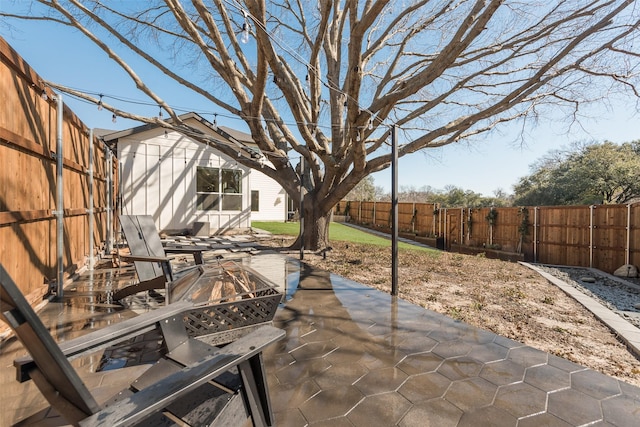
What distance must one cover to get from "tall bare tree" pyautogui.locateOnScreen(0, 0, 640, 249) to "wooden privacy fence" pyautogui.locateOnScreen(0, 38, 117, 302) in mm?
2793

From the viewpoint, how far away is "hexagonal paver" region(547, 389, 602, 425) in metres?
1.85

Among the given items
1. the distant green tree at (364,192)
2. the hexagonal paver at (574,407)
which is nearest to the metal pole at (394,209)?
the hexagonal paver at (574,407)

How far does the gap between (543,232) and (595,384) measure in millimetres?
10835

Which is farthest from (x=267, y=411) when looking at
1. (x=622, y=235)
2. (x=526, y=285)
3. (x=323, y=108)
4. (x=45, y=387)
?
(x=622, y=235)

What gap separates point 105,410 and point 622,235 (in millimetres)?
12209

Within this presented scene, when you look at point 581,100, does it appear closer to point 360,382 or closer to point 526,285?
point 526,285

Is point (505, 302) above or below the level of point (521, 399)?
below

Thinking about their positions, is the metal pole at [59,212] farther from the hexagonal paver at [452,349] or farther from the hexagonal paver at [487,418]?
the hexagonal paver at [487,418]

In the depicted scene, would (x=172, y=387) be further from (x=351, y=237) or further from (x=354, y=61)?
(x=351, y=237)

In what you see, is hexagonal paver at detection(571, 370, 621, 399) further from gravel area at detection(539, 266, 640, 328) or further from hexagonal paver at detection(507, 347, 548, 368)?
gravel area at detection(539, 266, 640, 328)

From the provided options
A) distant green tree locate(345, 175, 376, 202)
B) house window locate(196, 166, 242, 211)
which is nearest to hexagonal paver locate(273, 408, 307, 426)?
house window locate(196, 166, 242, 211)

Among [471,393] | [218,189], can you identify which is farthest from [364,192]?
[471,393]

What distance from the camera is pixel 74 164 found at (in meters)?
5.05

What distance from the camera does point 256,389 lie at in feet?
4.78
